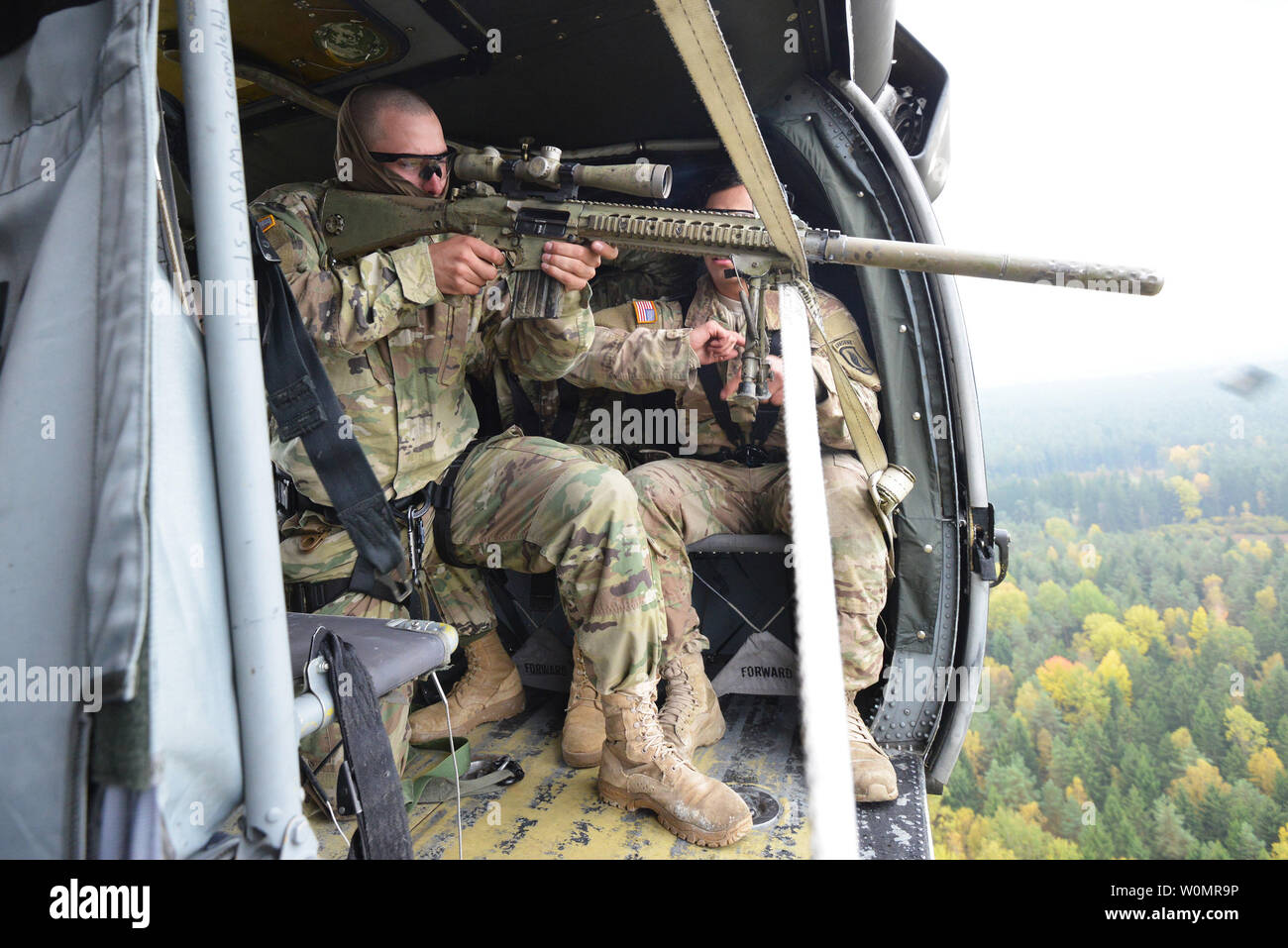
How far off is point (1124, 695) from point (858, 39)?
28.5m

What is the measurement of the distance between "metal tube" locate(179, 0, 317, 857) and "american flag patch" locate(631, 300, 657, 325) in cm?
201

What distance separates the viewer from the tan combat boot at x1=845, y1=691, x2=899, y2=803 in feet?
6.69

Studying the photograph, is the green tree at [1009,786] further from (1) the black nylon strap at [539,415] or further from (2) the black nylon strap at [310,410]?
(2) the black nylon strap at [310,410]

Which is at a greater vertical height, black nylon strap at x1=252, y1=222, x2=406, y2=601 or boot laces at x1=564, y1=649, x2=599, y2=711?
black nylon strap at x1=252, y1=222, x2=406, y2=601

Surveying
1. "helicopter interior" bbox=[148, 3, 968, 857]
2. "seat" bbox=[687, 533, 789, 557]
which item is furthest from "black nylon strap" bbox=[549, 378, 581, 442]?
"seat" bbox=[687, 533, 789, 557]

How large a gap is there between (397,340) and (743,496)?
1206 mm

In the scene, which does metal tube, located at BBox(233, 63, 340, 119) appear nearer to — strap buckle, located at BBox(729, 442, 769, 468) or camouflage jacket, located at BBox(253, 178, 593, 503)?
camouflage jacket, located at BBox(253, 178, 593, 503)

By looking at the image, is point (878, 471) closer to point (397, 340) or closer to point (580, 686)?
point (580, 686)

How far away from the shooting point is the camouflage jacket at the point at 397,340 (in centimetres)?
188

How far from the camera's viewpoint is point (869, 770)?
6.84ft

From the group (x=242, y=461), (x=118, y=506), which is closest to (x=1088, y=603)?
(x=242, y=461)

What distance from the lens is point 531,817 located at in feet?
6.11

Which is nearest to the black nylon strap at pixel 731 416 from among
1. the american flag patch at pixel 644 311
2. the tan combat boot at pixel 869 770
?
the american flag patch at pixel 644 311

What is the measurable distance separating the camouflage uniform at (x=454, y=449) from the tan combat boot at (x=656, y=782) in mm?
75
